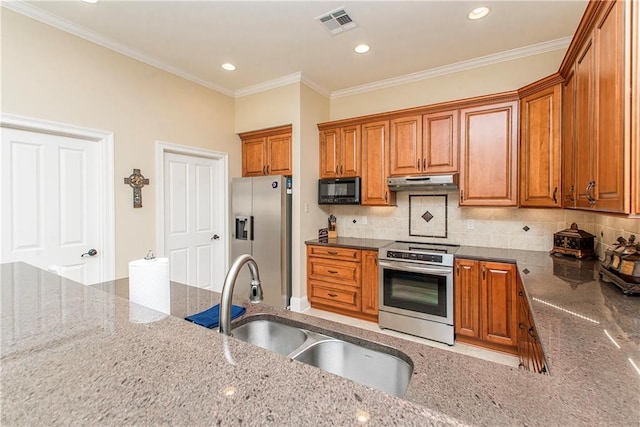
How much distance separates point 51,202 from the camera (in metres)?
2.55

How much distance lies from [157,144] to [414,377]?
133 inches

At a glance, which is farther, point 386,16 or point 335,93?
point 335,93

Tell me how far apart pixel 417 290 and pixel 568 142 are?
1.78 meters

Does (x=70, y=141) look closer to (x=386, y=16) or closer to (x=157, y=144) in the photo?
(x=157, y=144)

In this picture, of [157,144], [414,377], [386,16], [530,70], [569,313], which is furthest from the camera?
[157,144]

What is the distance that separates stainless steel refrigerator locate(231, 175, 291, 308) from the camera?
11.8 feet

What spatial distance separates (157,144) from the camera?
3230 millimetres

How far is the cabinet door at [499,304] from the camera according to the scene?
2590 millimetres

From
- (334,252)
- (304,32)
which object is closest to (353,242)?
(334,252)

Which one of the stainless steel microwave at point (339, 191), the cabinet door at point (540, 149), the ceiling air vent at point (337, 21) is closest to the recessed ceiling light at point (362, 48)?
the ceiling air vent at point (337, 21)

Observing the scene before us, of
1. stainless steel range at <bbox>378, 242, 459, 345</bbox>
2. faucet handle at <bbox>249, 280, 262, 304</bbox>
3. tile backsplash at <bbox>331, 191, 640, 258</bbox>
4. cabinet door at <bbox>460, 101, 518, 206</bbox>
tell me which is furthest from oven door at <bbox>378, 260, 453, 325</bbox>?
faucet handle at <bbox>249, 280, 262, 304</bbox>

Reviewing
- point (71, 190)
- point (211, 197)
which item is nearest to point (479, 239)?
point (211, 197)

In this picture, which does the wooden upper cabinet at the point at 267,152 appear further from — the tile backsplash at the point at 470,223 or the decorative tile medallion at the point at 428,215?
the decorative tile medallion at the point at 428,215

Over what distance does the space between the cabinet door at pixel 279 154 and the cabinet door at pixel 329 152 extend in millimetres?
469
